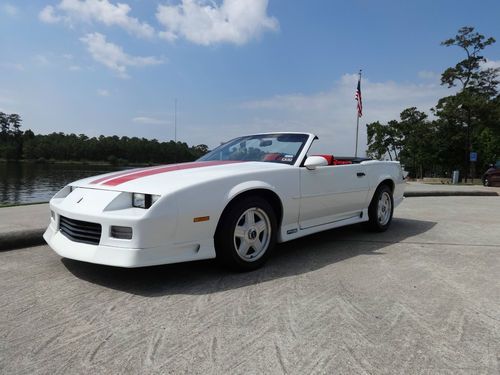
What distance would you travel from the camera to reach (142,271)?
11.3 feet

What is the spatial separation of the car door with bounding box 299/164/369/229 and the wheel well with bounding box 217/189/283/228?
0.28 metres

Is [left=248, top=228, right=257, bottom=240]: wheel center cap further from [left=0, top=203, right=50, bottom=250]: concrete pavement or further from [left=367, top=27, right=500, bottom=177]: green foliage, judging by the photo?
[left=367, top=27, right=500, bottom=177]: green foliage

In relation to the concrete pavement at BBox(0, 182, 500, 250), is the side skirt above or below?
above

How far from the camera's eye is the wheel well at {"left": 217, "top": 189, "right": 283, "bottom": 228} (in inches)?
131

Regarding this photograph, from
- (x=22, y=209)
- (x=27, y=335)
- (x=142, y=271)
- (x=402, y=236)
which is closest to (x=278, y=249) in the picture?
(x=142, y=271)

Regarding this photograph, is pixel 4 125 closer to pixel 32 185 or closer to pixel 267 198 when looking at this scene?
pixel 32 185

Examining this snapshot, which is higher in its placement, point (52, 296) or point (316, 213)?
point (316, 213)

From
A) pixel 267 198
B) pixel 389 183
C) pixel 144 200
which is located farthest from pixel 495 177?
pixel 144 200

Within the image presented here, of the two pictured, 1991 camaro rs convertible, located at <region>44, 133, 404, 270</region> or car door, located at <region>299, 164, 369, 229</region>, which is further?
car door, located at <region>299, 164, 369, 229</region>

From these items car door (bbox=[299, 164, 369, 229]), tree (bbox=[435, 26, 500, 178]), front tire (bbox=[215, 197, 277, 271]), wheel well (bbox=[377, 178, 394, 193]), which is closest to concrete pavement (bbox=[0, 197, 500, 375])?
front tire (bbox=[215, 197, 277, 271])

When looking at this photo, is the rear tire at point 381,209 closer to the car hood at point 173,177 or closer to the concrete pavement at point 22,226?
the car hood at point 173,177

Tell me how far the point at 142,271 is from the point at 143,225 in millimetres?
775

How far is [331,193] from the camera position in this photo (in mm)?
4312

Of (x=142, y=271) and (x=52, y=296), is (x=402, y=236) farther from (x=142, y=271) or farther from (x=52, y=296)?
(x=52, y=296)
